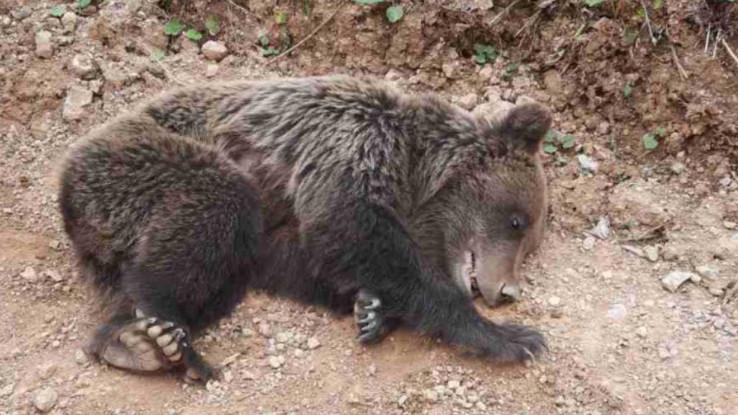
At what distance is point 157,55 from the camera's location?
6.69 metres

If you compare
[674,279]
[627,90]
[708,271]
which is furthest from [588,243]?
[627,90]

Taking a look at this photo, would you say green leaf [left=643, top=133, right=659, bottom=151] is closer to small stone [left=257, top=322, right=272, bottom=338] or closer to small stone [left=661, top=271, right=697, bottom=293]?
small stone [left=661, top=271, right=697, bottom=293]

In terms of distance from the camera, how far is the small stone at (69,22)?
21.9ft

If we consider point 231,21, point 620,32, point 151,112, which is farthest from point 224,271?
point 620,32

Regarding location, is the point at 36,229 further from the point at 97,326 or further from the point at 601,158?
the point at 601,158

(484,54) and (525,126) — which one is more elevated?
(525,126)

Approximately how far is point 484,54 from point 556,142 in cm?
93

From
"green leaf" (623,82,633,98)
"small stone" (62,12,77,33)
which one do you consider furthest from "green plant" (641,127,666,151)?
"small stone" (62,12,77,33)

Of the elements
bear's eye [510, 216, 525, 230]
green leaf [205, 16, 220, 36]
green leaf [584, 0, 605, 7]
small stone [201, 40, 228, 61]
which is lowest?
small stone [201, 40, 228, 61]

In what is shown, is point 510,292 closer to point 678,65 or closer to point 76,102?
point 678,65

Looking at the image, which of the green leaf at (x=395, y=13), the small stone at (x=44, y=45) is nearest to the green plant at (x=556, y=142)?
the green leaf at (x=395, y=13)

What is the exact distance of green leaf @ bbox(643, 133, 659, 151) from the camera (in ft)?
20.0

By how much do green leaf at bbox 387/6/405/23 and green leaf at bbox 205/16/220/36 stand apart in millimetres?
1379

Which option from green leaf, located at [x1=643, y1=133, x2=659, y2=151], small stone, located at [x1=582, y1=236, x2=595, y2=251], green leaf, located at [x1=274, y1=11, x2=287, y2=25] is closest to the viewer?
small stone, located at [x1=582, y1=236, x2=595, y2=251]
